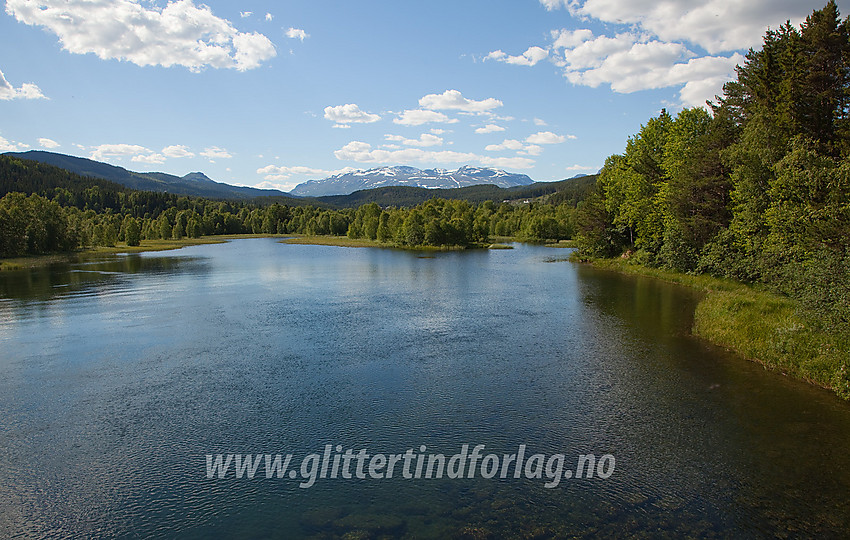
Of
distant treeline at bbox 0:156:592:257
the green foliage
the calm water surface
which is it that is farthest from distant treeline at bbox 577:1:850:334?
distant treeline at bbox 0:156:592:257

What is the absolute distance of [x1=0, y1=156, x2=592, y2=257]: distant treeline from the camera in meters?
A: 78.8

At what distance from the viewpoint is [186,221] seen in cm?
16638

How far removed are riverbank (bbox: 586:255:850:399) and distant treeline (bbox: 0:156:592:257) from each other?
52732mm

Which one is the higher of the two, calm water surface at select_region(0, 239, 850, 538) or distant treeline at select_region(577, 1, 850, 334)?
distant treeline at select_region(577, 1, 850, 334)

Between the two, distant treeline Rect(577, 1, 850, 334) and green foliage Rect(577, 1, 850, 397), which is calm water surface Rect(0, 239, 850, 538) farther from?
distant treeline Rect(577, 1, 850, 334)

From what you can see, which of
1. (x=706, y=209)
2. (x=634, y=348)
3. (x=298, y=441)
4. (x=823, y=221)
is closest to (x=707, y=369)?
(x=634, y=348)

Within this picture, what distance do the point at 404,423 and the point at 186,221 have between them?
172 metres

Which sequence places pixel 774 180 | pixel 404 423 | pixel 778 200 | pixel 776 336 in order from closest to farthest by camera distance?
1. pixel 404 423
2. pixel 776 336
3. pixel 778 200
4. pixel 774 180

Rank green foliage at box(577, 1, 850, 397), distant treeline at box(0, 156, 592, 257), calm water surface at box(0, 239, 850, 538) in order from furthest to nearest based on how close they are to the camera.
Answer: distant treeline at box(0, 156, 592, 257), green foliage at box(577, 1, 850, 397), calm water surface at box(0, 239, 850, 538)

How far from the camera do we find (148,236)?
475 ft

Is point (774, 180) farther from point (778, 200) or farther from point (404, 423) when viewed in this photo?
point (404, 423)

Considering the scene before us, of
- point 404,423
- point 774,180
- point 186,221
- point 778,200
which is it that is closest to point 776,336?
point 778,200

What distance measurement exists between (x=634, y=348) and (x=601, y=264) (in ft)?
125

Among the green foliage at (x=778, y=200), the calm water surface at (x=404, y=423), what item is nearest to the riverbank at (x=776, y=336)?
the green foliage at (x=778, y=200)
